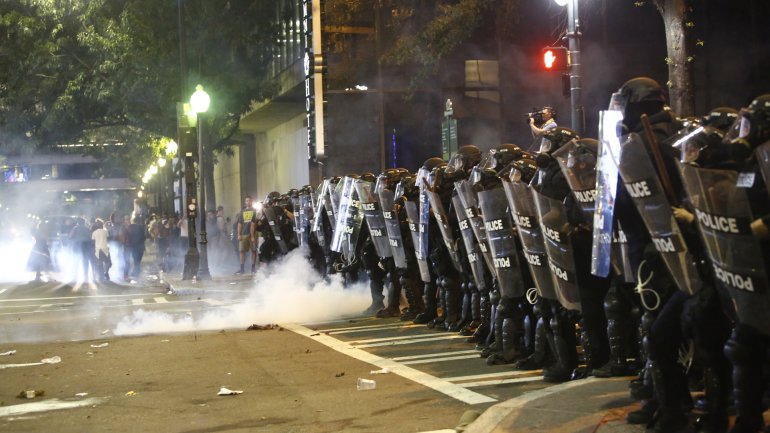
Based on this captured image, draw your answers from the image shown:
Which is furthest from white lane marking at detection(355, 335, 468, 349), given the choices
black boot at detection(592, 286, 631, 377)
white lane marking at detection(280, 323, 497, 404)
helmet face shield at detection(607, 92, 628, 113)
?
helmet face shield at detection(607, 92, 628, 113)

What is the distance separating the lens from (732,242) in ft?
16.9

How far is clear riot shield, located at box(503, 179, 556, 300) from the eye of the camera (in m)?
8.45

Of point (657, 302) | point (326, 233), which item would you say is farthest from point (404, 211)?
point (657, 302)

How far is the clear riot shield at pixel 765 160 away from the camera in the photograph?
5004mm

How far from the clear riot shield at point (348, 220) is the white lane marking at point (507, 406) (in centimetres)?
712

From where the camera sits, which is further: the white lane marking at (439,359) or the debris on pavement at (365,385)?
the white lane marking at (439,359)

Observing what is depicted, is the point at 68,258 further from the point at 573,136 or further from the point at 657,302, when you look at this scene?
the point at 657,302

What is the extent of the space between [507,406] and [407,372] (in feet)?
8.28

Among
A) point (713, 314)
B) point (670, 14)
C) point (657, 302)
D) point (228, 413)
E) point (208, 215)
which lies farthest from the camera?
point (208, 215)

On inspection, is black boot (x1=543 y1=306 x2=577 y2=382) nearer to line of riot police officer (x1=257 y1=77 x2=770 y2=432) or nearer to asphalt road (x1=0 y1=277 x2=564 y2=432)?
line of riot police officer (x1=257 y1=77 x2=770 y2=432)

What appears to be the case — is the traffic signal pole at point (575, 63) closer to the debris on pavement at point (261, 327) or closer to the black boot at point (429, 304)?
the black boot at point (429, 304)

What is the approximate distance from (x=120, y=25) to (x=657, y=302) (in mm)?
29128

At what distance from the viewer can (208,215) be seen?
31.7 metres

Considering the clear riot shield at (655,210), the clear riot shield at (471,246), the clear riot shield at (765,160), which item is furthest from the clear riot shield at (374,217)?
the clear riot shield at (765,160)
